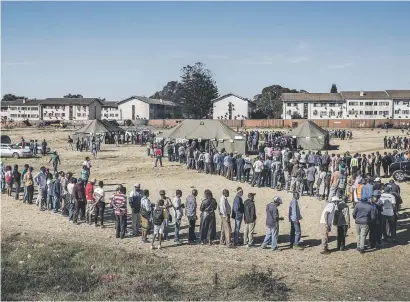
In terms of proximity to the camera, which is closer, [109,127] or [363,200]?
[363,200]

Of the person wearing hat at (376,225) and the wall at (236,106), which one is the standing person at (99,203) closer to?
the person wearing hat at (376,225)

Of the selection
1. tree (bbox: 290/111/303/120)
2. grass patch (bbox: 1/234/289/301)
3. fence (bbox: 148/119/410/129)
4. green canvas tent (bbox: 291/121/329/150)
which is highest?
tree (bbox: 290/111/303/120)

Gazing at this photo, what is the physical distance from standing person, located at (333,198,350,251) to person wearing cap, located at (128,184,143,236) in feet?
19.0

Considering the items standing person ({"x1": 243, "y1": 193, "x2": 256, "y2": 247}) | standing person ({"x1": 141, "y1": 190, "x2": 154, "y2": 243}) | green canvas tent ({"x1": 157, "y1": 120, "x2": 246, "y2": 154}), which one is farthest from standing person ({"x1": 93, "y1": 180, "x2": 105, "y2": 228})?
green canvas tent ({"x1": 157, "y1": 120, "x2": 246, "y2": 154})

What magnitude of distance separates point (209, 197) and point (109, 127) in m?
36.0

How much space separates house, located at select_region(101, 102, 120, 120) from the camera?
117088 millimetres

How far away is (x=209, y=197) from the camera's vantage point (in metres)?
14.0

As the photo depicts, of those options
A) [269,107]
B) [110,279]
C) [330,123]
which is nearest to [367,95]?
[330,123]

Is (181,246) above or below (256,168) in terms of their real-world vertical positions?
below

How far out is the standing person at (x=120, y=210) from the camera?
14367mm

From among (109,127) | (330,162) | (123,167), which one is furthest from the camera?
(109,127)

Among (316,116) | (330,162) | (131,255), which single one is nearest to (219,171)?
(330,162)

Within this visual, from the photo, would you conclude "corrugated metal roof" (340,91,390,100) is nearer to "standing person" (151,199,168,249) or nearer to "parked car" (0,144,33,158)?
"parked car" (0,144,33,158)

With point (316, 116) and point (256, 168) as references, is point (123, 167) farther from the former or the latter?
point (316, 116)
